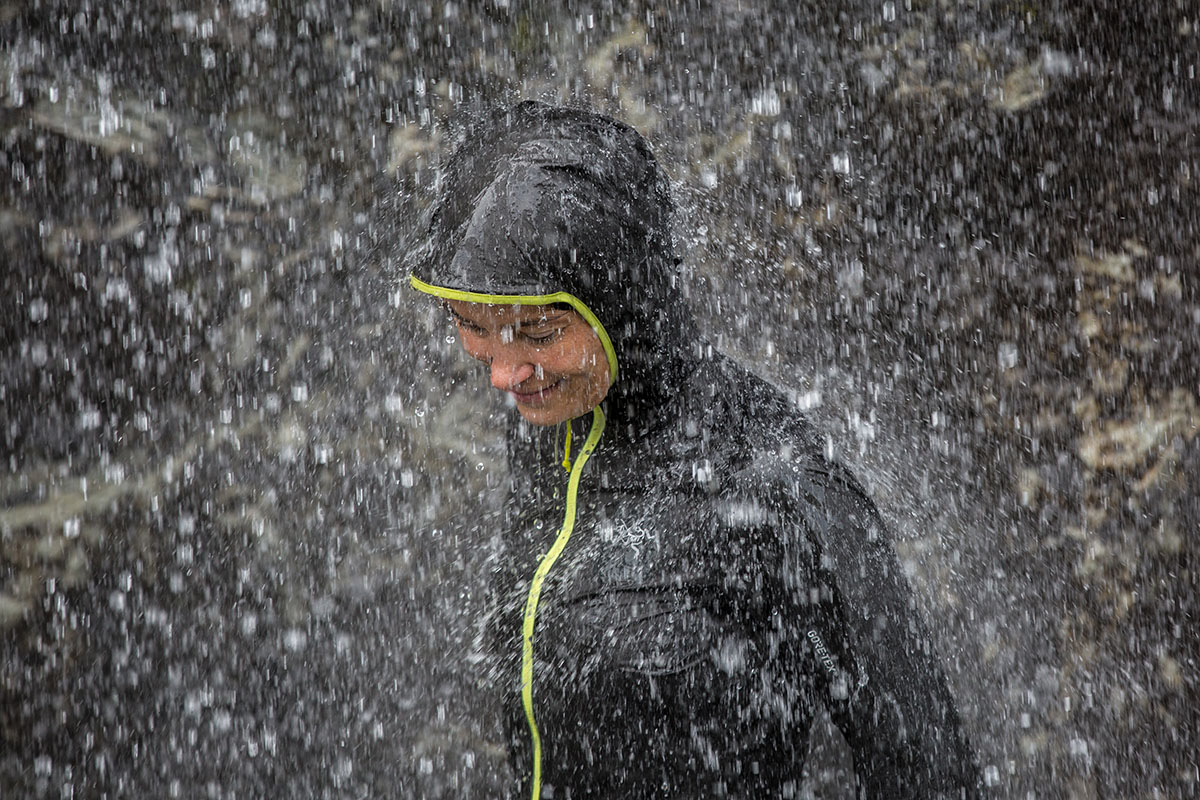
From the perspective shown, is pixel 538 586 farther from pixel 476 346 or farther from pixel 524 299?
pixel 524 299

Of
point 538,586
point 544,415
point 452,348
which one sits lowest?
point 452,348

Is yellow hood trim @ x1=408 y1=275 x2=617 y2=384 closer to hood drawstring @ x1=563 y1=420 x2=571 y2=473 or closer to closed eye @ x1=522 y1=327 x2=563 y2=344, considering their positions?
closed eye @ x1=522 y1=327 x2=563 y2=344

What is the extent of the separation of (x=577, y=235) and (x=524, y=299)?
0.14 m

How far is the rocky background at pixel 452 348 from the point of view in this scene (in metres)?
3.54

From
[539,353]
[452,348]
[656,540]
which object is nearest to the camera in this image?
[539,353]

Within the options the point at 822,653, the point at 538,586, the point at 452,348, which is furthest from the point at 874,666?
the point at 452,348

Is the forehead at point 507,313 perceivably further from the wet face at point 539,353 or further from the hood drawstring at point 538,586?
the hood drawstring at point 538,586

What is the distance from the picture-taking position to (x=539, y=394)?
1838mm

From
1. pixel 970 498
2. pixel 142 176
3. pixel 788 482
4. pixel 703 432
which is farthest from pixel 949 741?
pixel 142 176

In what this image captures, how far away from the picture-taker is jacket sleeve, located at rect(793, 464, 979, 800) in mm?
1724

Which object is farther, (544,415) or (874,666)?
(544,415)

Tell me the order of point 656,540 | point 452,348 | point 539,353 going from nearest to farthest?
point 539,353
point 656,540
point 452,348

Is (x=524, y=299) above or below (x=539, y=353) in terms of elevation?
above

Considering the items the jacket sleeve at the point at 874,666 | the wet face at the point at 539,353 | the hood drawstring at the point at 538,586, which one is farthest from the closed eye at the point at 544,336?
the jacket sleeve at the point at 874,666
